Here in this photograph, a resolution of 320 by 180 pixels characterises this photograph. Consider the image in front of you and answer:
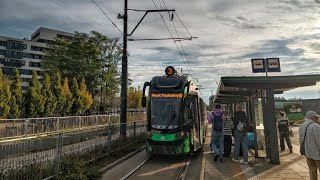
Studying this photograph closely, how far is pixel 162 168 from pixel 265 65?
7.14 m

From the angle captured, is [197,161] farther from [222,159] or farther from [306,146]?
[306,146]

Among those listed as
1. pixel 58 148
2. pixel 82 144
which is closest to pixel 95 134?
pixel 82 144

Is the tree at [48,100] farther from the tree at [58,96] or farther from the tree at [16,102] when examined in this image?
the tree at [16,102]

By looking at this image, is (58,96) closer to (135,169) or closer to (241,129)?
(135,169)

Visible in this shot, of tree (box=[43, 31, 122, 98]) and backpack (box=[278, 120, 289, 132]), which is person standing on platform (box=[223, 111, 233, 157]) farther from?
tree (box=[43, 31, 122, 98])

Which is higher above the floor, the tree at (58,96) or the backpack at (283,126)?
the tree at (58,96)

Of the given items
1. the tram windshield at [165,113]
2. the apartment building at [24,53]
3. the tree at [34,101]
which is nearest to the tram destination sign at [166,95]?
the tram windshield at [165,113]

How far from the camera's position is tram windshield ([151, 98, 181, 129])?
10727 mm

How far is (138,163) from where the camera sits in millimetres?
10633

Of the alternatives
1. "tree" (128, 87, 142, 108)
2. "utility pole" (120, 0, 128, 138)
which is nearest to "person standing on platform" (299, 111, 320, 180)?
"utility pole" (120, 0, 128, 138)

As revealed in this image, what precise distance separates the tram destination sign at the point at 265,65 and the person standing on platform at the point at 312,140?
679 cm

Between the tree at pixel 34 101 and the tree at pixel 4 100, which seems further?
the tree at pixel 34 101

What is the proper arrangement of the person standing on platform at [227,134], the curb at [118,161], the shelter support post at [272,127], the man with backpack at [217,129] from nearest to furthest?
1. the curb at [118,161]
2. the shelter support post at [272,127]
3. the man with backpack at [217,129]
4. the person standing on platform at [227,134]

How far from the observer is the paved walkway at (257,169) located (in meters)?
8.17
